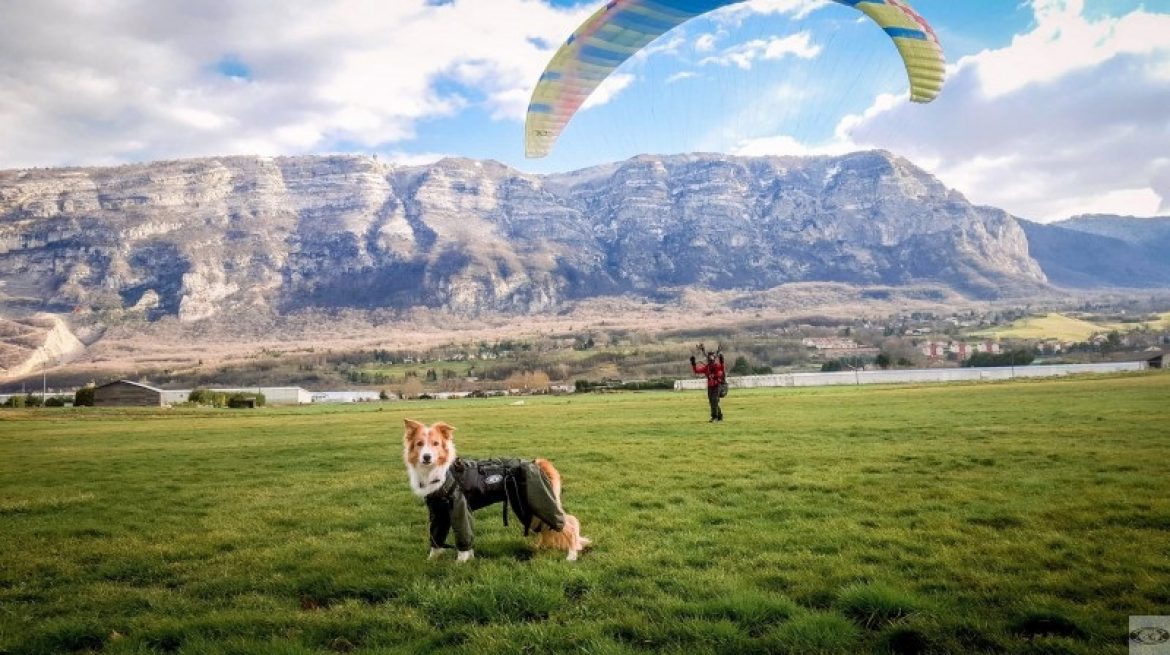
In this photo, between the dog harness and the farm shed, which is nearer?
the dog harness

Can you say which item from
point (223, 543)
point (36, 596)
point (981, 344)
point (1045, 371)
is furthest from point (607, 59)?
point (981, 344)

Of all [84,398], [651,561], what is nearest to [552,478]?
[651,561]

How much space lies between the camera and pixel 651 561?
7383mm

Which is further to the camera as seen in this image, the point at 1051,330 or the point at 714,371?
the point at 1051,330

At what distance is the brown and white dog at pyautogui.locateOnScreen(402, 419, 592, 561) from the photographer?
7488mm

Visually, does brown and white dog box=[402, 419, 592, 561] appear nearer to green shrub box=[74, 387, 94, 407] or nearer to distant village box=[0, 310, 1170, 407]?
distant village box=[0, 310, 1170, 407]

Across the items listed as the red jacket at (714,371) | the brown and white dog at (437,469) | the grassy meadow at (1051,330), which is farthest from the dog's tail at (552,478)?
the grassy meadow at (1051,330)

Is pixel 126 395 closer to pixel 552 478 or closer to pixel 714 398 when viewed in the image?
pixel 714 398

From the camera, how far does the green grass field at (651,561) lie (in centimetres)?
550

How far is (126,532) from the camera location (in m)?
9.98

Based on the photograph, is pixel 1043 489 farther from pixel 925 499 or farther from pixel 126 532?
pixel 126 532

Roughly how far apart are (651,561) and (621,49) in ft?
58.0

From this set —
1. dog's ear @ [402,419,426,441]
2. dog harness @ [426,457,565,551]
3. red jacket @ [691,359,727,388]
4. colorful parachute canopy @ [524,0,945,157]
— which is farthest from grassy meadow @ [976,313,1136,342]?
dog's ear @ [402,419,426,441]

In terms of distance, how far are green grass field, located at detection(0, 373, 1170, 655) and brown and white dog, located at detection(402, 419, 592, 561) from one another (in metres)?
0.25
